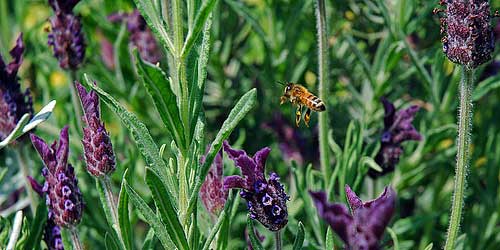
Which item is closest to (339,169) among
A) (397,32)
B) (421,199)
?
(397,32)

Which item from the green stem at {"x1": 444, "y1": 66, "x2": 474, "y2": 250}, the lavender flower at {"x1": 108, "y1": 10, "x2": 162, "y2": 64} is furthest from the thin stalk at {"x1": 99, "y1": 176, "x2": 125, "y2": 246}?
the lavender flower at {"x1": 108, "y1": 10, "x2": 162, "y2": 64}

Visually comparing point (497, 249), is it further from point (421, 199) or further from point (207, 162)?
point (207, 162)

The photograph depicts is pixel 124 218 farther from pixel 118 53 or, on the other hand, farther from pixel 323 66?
pixel 118 53

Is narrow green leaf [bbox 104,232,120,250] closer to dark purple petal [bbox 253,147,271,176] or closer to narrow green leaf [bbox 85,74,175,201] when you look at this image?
narrow green leaf [bbox 85,74,175,201]

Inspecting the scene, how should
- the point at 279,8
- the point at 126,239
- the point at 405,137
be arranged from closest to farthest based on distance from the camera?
the point at 126,239, the point at 405,137, the point at 279,8

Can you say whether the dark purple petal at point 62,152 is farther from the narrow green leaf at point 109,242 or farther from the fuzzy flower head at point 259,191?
the fuzzy flower head at point 259,191

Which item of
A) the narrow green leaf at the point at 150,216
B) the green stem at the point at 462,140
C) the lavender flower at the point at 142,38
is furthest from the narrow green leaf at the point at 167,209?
the lavender flower at the point at 142,38
